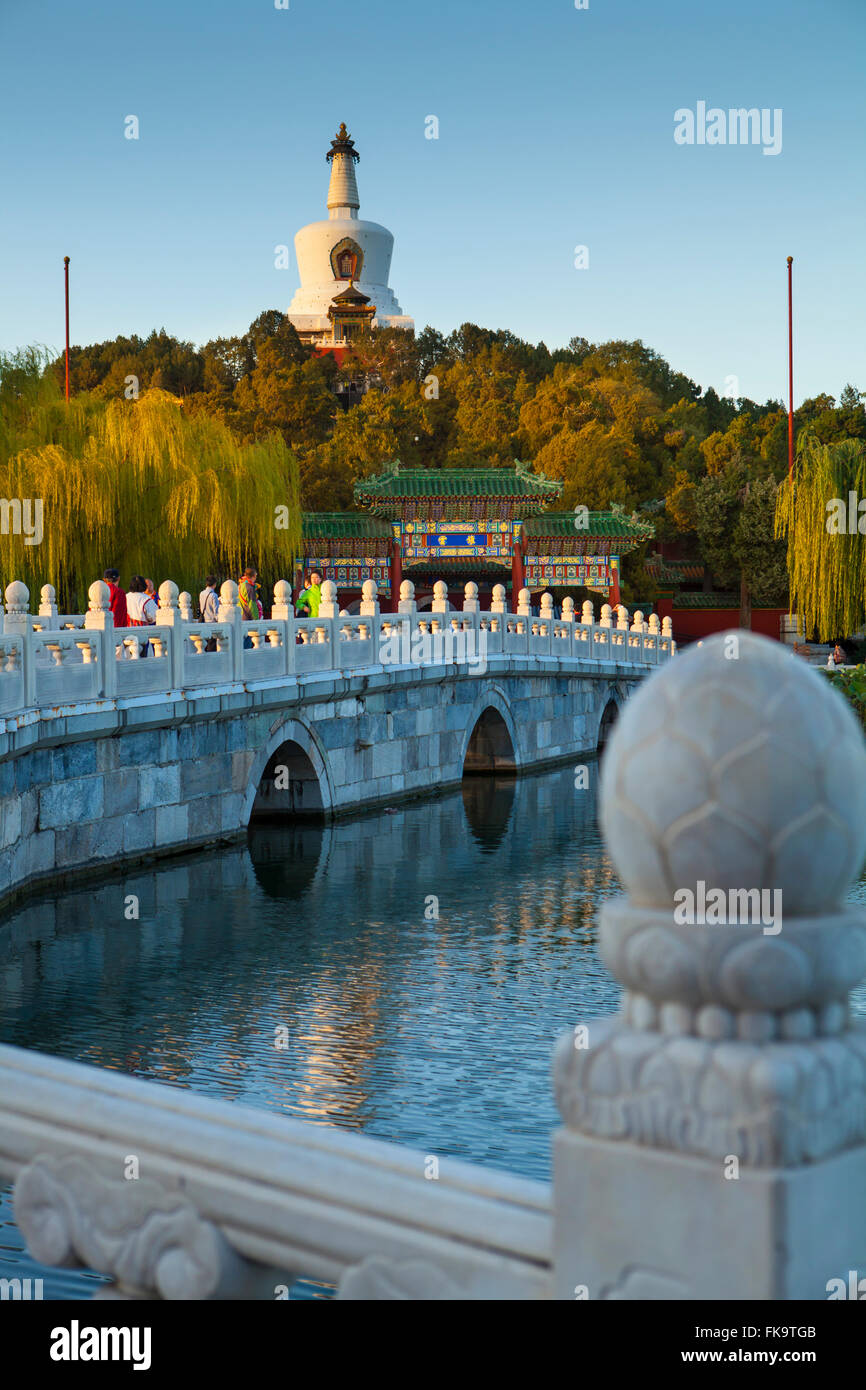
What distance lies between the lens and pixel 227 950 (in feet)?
32.8

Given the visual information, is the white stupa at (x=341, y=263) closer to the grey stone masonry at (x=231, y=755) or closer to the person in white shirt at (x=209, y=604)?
the grey stone masonry at (x=231, y=755)

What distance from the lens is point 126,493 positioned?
19.5 meters

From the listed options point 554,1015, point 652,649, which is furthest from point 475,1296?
point 652,649

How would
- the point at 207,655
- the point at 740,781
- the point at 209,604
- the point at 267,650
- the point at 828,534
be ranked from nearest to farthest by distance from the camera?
the point at 740,781 < the point at 207,655 < the point at 267,650 < the point at 209,604 < the point at 828,534

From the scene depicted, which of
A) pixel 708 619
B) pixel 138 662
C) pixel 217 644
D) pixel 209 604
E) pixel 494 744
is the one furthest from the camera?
pixel 708 619

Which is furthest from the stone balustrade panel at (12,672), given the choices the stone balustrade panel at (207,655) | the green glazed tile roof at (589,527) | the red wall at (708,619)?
the red wall at (708,619)

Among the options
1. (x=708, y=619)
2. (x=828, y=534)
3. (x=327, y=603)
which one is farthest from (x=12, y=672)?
(x=708, y=619)

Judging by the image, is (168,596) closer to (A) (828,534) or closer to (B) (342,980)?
(B) (342,980)

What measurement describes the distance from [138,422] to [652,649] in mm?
9634

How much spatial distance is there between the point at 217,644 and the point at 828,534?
12797 millimetres

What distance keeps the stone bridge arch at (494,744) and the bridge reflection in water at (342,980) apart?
→ 5.67 meters

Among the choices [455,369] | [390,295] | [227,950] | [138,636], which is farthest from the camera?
[390,295]
